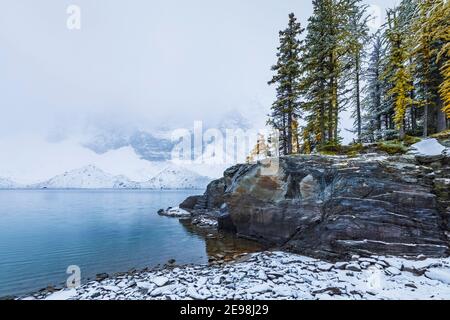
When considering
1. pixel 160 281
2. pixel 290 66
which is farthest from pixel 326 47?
pixel 160 281

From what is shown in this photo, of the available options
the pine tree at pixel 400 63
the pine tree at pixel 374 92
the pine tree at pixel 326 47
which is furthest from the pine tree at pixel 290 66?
the pine tree at pixel 374 92

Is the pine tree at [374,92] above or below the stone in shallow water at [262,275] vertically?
above

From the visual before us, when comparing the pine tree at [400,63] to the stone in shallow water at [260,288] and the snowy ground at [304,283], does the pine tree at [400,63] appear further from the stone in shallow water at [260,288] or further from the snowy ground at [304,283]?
the stone in shallow water at [260,288]

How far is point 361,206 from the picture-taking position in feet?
36.2

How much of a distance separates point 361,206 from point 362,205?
0.23ft

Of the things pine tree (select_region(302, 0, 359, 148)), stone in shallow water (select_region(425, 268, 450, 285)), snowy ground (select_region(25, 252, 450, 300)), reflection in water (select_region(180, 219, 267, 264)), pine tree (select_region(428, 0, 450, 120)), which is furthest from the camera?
pine tree (select_region(302, 0, 359, 148))

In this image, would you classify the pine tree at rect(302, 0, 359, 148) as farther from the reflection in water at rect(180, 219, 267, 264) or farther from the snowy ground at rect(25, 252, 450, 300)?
the snowy ground at rect(25, 252, 450, 300)

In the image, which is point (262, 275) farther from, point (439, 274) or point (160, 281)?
point (439, 274)

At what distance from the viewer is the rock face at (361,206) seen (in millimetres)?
9836

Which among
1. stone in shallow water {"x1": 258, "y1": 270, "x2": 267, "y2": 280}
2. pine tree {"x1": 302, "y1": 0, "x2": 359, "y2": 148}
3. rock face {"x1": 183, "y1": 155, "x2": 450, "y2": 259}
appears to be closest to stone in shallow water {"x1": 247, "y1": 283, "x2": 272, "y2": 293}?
stone in shallow water {"x1": 258, "y1": 270, "x2": 267, "y2": 280}

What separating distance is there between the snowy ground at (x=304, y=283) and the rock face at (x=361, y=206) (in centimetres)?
108

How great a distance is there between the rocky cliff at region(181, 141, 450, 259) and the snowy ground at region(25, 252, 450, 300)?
106cm

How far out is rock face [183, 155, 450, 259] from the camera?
9.84 meters

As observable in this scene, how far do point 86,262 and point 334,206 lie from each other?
18.3m
